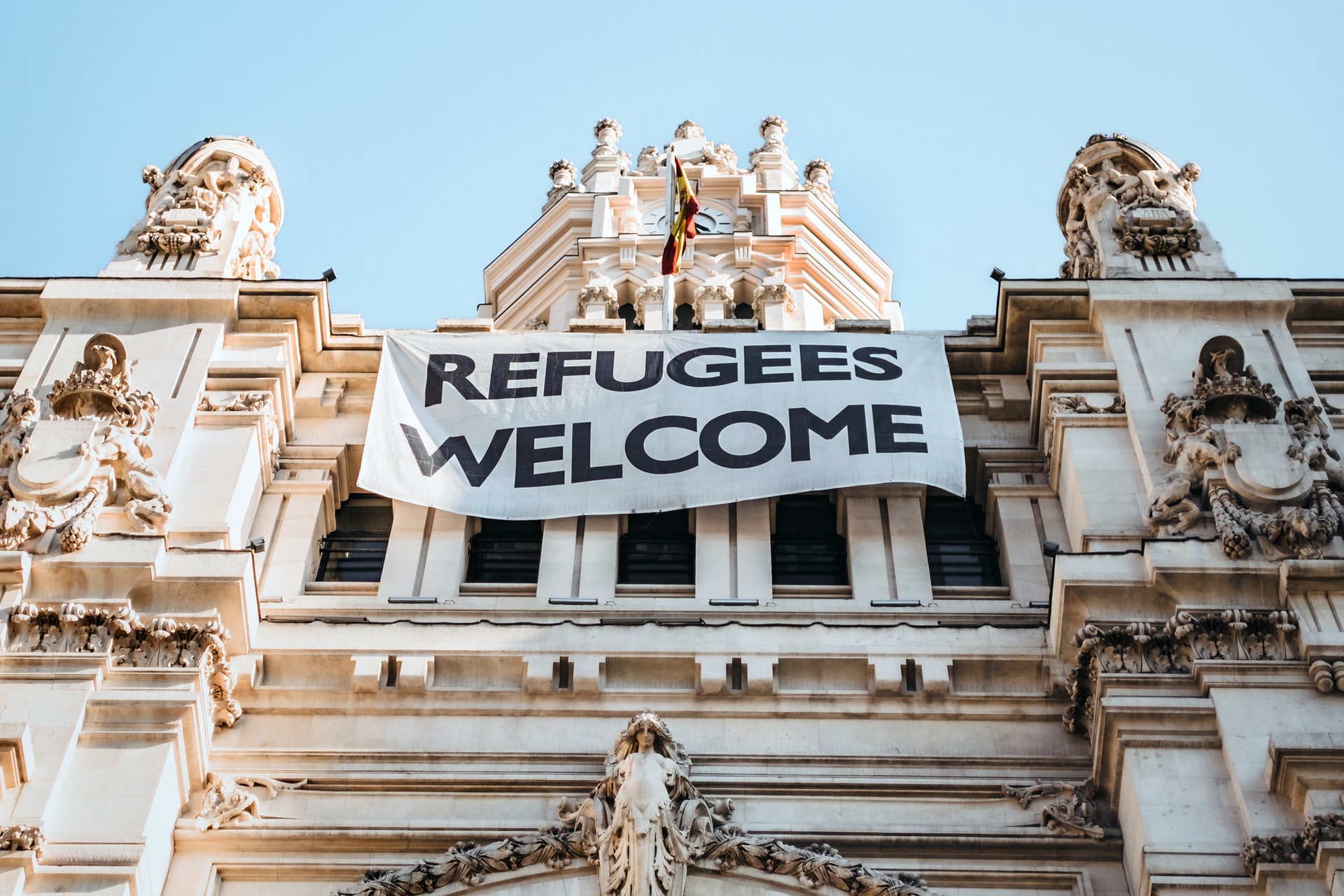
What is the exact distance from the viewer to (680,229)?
3462 cm

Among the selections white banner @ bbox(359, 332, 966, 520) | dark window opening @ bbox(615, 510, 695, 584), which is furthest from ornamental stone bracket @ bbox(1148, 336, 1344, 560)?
dark window opening @ bbox(615, 510, 695, 584)

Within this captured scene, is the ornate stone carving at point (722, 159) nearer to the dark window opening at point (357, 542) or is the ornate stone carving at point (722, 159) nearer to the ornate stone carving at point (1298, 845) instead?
the dark window opening at point (357, 542)

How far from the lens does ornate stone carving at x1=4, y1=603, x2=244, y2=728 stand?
77.9ft

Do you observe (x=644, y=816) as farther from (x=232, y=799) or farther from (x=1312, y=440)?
(x=1312, y=440)

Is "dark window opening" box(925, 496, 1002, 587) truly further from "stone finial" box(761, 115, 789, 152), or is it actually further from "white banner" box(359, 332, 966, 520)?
"stone finial" box(761, 115, 789, 152)

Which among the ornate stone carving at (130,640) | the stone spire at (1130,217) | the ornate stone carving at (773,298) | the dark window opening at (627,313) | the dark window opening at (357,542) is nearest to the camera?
the ornate stone carving at (130,640)

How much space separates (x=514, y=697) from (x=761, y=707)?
3.00m

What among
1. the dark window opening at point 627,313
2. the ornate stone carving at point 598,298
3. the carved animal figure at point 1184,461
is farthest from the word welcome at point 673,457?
the dark window opening at point 627,313

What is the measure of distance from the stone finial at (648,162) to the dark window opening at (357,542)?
523 inches

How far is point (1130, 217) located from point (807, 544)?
838 cm

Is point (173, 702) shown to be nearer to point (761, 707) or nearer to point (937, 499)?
point (761, 707)

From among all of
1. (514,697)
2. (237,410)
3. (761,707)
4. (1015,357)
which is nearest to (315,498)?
(237,410)

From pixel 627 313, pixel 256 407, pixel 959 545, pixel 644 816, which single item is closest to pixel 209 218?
pixel 256 407

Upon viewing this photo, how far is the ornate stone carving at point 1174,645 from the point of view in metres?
23.3
